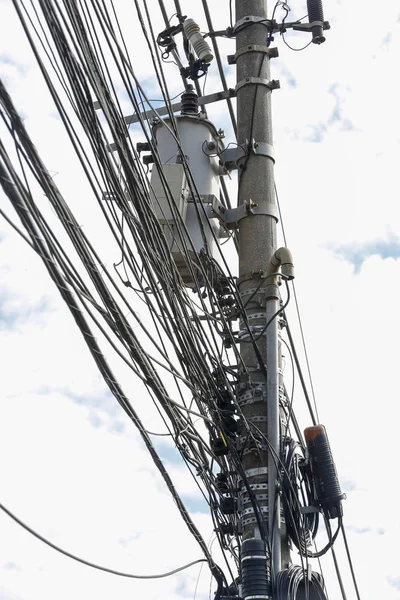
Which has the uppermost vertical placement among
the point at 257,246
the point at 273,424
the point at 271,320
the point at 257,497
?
the point at 257,246

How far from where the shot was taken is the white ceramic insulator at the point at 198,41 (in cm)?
628

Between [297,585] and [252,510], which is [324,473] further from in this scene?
[297,585]

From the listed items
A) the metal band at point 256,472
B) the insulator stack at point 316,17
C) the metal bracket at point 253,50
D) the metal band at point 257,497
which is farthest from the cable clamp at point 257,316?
the insulator stack at point 316,17

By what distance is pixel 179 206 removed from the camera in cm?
563

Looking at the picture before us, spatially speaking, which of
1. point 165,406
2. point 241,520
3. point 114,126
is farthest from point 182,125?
point 241,520

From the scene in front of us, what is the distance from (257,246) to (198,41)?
181cm

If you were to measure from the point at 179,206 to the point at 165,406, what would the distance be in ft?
5.02

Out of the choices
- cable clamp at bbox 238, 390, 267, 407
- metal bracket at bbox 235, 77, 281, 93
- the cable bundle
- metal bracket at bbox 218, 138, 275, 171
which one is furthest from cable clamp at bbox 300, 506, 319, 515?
metal bracket at bbox 235, 77, 281, 93

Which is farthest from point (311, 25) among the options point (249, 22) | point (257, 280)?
point (257, 280)

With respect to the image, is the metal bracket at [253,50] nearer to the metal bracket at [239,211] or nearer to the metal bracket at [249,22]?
the metal bracket at [249,22]

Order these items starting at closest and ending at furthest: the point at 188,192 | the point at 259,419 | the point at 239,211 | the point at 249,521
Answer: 1. the point at 249,521
2. the point at 259,419
3. the point at 239,211
4. the point at 188,192

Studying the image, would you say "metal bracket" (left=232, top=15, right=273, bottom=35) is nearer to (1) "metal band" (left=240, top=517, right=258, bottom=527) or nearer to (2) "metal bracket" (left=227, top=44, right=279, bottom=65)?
(2) "metal bracket" (left=227, top=44, right=279, bottom=65)

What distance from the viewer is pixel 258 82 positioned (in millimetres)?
5977

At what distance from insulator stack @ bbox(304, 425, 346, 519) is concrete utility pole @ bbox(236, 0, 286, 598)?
0.86 ft
